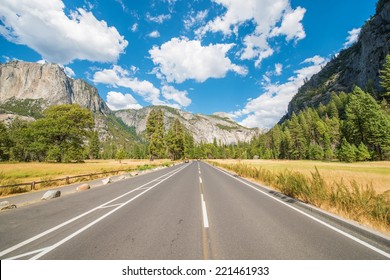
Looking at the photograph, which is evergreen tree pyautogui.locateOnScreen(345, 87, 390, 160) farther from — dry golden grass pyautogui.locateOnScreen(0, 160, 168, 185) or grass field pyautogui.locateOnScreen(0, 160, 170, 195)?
dry golden grass pyautogui.locateOnScreen(0, 160, 168, 185)

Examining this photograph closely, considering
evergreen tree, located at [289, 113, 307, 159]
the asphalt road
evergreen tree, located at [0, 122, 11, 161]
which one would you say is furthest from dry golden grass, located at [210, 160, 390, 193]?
evergreen tree, located at [0, 122, 11, 161]

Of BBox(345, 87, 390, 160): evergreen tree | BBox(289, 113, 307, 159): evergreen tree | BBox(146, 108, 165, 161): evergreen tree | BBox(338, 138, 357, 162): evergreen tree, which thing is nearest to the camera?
BBox(345, 87, 390, 160): evergreen tree

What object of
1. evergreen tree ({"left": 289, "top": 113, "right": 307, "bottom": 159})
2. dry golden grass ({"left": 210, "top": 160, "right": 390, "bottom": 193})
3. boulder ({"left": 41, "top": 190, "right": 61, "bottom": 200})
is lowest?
dry golden grass ({"left": 210, "top": 160, "right": 390, "bottom": 193})

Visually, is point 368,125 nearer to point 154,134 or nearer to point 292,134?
point 292,134

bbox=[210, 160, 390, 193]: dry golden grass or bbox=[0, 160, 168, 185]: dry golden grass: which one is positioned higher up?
bbox=[0, 160, 168, 185]: dry golden grass

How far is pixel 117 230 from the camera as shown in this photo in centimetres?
552

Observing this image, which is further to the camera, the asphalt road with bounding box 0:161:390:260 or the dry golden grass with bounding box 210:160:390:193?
the dry golden grass with bounding box 210:160:390:193

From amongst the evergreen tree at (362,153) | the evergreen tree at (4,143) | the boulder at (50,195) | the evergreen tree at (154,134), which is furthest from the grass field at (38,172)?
the evergreen tree at (362,153)

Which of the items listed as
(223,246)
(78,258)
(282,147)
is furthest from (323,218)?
(282,147)

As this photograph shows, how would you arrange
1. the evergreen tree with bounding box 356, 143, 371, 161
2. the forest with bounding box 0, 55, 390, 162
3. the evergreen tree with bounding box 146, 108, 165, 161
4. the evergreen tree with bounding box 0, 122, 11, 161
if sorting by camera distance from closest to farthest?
1. the forest with bounding box 0, 55, 390, 162
2. the evergreen tree with bounding box 356, 143, 371, 161
3. the evergreen tree with bounding box 146, 108, 165, 161
4. the evergreen tree with bounding box 0, 122, 11, 161

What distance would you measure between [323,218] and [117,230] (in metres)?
6.61

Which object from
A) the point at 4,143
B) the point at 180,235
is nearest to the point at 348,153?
the point at 180,235
